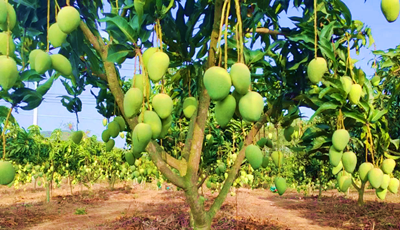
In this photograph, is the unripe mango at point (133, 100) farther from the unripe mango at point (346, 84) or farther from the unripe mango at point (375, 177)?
the unripe mango at point (375, 177)

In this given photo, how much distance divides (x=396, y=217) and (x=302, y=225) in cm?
203

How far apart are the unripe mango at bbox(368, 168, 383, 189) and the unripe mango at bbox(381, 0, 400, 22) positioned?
81 centimetres

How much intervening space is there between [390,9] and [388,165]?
36.1 inches

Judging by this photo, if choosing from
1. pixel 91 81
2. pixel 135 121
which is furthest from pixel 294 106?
pixel 91 81

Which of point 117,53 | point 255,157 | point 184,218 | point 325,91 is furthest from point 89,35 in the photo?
point 184,218

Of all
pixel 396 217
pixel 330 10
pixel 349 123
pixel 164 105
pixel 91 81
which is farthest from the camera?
pixel 396 217

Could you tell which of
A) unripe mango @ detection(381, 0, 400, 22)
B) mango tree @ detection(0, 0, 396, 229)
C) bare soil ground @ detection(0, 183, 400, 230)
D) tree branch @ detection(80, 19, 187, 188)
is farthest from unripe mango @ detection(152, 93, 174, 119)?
bare soil ground @ detection(0, 183, 400, 230)

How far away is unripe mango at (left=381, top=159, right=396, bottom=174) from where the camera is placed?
1.54m

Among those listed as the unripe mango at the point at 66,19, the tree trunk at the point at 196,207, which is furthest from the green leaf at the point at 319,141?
the unripe mango at the point at 66,19

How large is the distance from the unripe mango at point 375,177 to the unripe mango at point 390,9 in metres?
0.81

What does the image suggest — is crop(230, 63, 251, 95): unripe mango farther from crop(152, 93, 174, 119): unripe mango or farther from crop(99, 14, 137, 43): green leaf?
crop(99, 14, 137, 43): green leaf

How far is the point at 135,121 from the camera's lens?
55.2 inches

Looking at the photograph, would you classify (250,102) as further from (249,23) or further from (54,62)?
(249,23)

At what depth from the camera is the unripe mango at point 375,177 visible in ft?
4.72
